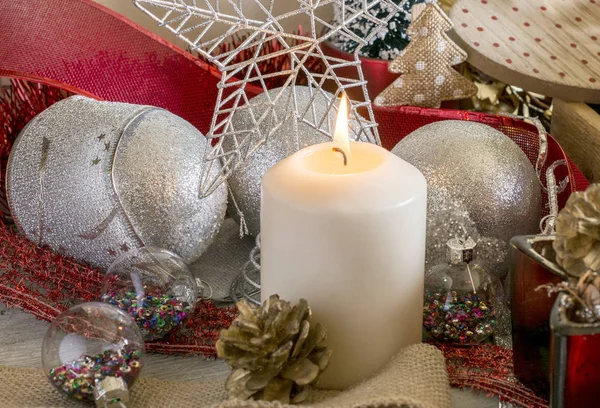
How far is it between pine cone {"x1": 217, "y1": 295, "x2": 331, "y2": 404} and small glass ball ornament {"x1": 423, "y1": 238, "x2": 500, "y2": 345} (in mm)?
144

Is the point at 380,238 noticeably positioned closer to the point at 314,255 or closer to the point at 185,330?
the point at 314,255

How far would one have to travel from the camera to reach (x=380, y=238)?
55 cm

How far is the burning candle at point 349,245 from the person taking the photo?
1.79 ft

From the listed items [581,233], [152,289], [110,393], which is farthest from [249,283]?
[581,233]

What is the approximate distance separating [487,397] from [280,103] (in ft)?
1.15

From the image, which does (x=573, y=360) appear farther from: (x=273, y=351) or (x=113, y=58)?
(x=113, y=58)

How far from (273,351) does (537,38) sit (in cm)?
56

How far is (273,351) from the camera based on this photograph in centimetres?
53

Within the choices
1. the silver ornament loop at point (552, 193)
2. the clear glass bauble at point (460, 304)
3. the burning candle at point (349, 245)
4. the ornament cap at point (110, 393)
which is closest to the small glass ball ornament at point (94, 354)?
the ornament cap at point (110, 393)

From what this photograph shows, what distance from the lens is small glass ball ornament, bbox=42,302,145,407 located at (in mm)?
584

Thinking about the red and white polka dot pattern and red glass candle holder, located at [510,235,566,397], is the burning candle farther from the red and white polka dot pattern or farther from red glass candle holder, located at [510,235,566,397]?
the red and white polka dot pattern

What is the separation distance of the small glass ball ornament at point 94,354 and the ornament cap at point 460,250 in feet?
0.82

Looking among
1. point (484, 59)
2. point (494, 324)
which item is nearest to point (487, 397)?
point (494, 324)

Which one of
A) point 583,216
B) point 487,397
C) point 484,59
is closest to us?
point 583,216
